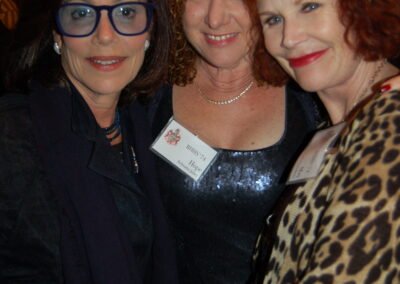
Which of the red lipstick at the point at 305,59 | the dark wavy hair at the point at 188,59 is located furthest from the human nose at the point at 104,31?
the red lipstick at the point at 305,59

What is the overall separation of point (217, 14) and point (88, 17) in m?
0.60

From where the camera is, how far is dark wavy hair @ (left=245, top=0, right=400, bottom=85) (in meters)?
1.47

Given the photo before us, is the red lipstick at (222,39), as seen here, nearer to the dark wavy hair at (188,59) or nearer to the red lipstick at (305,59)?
the dark wavy hair at (188,59)

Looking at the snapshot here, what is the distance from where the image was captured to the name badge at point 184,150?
7.09 feet

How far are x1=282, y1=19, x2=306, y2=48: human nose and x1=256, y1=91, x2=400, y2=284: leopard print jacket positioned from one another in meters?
0.40

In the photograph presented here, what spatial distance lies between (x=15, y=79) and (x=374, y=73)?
1.30 m

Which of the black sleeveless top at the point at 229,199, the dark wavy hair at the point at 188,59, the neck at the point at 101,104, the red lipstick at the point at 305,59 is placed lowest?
the black sleeveless top at the point at 229,199

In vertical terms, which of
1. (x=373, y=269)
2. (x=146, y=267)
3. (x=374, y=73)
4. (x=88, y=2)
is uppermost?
(x=88, y=2)

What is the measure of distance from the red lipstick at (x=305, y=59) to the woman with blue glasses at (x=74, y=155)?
625 millimetres

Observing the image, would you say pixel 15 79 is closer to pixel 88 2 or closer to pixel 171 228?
pixel 88 2

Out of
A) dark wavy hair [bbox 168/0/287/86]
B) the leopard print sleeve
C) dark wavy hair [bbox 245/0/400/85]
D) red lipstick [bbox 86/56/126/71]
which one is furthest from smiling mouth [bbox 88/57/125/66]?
the leopard print sleeve

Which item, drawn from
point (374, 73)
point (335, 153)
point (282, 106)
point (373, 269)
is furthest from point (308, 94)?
point (373, 269)

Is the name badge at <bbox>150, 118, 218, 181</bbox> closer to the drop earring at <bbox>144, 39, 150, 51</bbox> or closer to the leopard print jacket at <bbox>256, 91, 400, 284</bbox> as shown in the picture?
the drop earring at <bbox>144, 39, 150, 51</bbox>

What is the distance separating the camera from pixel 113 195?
188 cm
